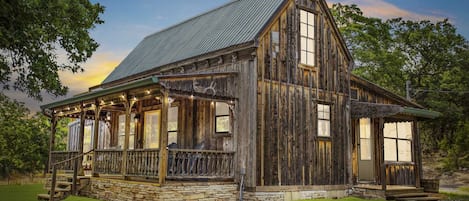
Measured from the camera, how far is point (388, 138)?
59.1 ft

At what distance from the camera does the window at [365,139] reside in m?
17.9

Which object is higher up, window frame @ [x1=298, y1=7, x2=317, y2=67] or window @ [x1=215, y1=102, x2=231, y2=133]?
window frame @ [x1=298, y1=7, x2=317, y2=67]

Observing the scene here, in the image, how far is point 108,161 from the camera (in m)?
15.3

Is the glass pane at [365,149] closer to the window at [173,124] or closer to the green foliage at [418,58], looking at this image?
the window at [173,124]

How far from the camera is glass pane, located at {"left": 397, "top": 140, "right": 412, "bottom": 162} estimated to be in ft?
59.5

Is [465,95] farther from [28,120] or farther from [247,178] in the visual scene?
[28,120]

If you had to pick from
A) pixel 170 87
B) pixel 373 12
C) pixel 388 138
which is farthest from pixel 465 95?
pixel 170 87

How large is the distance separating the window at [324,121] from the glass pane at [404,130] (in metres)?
4.00

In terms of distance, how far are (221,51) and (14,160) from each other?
19.5m

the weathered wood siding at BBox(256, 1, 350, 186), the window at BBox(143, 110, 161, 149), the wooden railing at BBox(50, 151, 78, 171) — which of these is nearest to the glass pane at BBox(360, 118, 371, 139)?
the weathered wood siding at BBox(256, 1, 350, 186)

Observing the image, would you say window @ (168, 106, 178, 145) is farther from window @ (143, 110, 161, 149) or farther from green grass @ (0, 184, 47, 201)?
green grass @ (0, 184, 47, 201)

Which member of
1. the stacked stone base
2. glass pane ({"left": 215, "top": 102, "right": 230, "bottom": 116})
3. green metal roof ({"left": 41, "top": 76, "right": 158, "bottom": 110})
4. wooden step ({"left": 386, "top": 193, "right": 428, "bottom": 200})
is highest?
green metal roof ({"left": 41, "top": 76, "right": 158, "bottom": 110})

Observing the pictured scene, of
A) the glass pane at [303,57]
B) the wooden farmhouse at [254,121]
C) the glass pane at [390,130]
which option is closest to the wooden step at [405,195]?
the wooden farmhouse at [254,121]

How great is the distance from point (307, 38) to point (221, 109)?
4135mm
